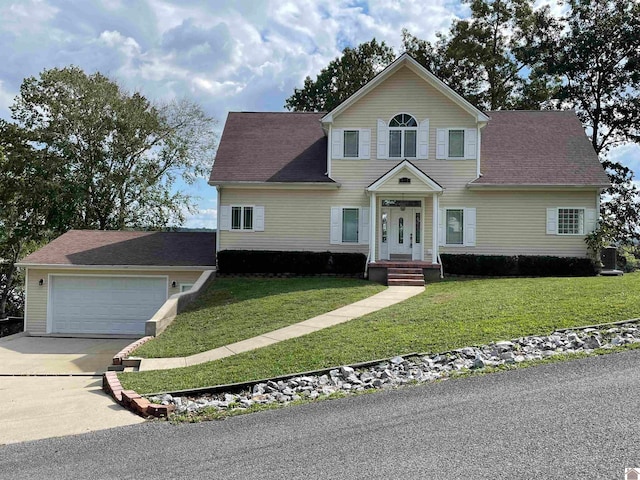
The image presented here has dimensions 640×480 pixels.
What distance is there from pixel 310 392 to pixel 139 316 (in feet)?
41.3

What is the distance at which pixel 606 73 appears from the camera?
87.1ft

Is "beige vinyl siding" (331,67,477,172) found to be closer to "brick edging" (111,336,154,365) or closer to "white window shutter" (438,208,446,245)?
"white window shutter" (438,208,446,245)

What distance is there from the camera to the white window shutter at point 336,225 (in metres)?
18.2

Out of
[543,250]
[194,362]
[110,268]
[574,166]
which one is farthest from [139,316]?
[574,166]

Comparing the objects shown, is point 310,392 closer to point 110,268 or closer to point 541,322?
point 541,322

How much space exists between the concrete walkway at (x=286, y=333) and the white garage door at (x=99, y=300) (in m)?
8.59

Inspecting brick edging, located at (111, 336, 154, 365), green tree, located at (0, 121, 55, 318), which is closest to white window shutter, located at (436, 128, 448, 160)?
brick edging, located at (111, 336, 154, 365)

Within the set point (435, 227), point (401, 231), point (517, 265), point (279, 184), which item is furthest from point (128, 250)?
point (517, 265)

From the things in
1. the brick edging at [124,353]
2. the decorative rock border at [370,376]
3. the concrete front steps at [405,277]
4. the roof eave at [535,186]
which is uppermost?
the roof eave at [535,186]

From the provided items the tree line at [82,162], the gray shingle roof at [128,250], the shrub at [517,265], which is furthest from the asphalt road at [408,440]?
the tree line at [82,162]

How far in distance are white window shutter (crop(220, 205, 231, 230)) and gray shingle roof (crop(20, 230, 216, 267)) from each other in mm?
1289

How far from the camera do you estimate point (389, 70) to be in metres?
17.9

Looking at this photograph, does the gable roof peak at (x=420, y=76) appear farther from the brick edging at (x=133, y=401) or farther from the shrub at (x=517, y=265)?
the brick edging at (x=133, y=401)

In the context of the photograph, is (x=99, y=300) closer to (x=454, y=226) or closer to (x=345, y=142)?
(x=345, y=142)
